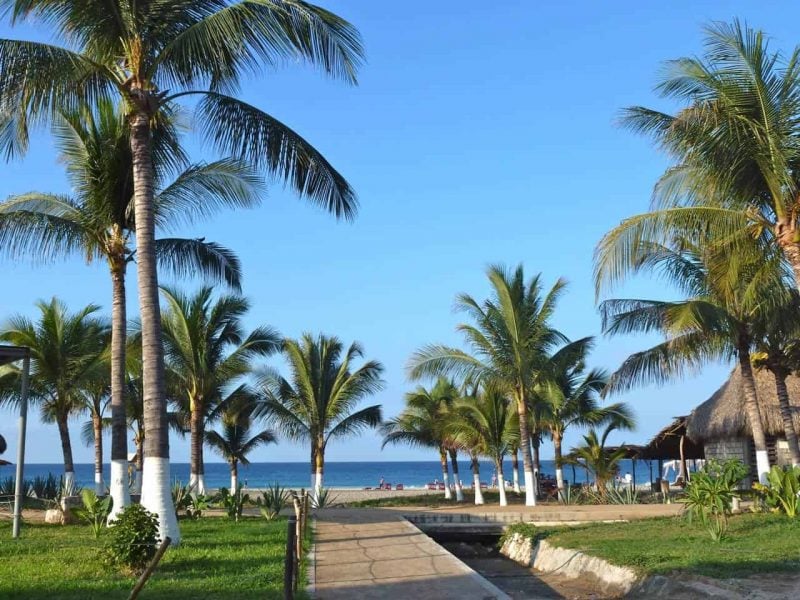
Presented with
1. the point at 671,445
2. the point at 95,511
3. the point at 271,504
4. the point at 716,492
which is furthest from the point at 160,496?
the point at 671,445

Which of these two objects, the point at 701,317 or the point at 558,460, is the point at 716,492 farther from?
the point at 558,460

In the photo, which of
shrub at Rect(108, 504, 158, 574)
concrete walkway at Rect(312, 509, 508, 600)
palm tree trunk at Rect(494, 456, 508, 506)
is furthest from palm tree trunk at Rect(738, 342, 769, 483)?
shrub at Rect(108, 504, 158, 574)

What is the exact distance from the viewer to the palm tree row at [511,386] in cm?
2345

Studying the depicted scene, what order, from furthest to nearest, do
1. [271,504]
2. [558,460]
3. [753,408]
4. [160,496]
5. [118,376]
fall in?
[558,460] → [753,408] → [271,504] → [118,376] → [160,496]

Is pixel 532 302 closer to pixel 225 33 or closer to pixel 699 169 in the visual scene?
pixel 699 169

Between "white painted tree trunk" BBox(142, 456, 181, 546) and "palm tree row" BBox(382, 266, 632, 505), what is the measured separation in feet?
43.3

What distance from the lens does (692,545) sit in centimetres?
1234

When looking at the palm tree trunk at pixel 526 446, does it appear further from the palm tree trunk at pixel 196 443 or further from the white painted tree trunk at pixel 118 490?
the white painted tree trunk at pixel 118 490

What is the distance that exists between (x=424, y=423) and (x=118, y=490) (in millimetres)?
22124

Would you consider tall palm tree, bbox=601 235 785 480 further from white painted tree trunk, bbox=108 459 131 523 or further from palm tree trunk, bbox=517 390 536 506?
white painted tree trunk, bbox=108 459 131 523

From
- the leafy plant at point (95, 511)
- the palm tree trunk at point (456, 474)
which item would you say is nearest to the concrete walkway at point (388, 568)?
the leafy plant at point (95, 511)

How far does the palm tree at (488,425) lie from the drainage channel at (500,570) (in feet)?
26.2

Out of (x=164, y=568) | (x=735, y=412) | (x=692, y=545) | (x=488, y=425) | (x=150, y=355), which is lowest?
(x=692, y=545)

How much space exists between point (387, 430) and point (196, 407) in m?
13.6
